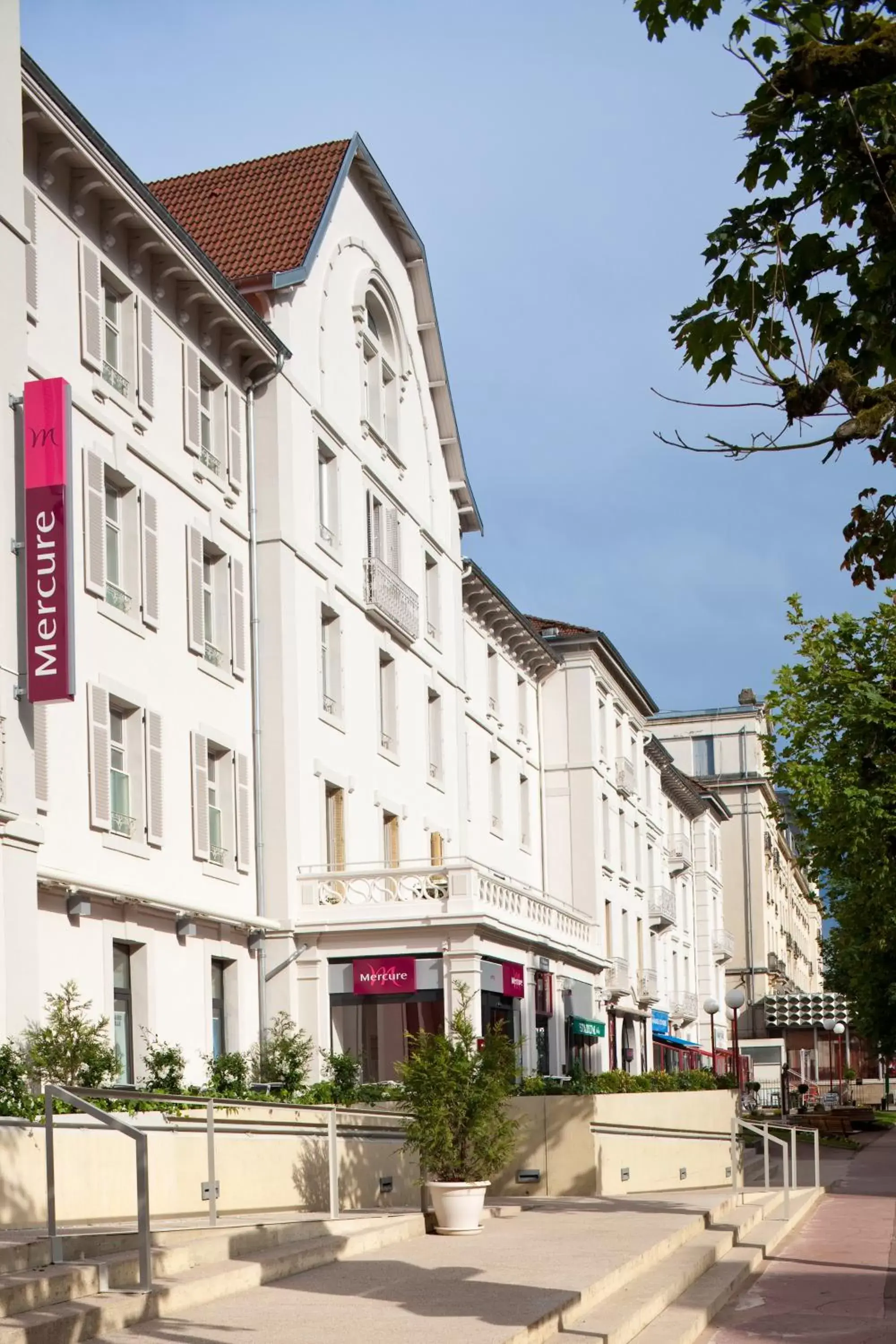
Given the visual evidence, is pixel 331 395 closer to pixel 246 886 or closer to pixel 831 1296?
pixel 246 886

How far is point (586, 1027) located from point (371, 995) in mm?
10611

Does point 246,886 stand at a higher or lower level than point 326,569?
lower

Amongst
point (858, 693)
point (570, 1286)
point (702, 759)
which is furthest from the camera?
point (702, 759)

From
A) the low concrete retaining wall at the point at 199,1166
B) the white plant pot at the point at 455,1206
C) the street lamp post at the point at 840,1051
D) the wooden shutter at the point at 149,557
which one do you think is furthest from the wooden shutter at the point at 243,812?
the street lamp post at the point at 840,1051

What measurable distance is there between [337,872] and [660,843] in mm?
34641

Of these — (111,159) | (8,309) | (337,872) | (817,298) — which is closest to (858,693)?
(337,872)

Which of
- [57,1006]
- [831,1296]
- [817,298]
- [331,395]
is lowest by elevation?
[831,1296]

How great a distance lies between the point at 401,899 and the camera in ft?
93.1

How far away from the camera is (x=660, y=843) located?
60719mm

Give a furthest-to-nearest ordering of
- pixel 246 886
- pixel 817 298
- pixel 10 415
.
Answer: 1. pixel 246 886
2. pixel 10 415
3. pixel 817 298

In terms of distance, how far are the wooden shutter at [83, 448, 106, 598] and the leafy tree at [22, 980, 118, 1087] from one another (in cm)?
530

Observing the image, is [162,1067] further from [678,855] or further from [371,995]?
[678,855]

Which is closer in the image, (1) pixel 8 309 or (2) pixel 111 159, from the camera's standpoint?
Answer: (1) pixel 8 309

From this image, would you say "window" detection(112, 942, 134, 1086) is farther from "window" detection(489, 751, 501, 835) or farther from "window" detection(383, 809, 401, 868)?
"window" detection(489, 751, 501, 835)
